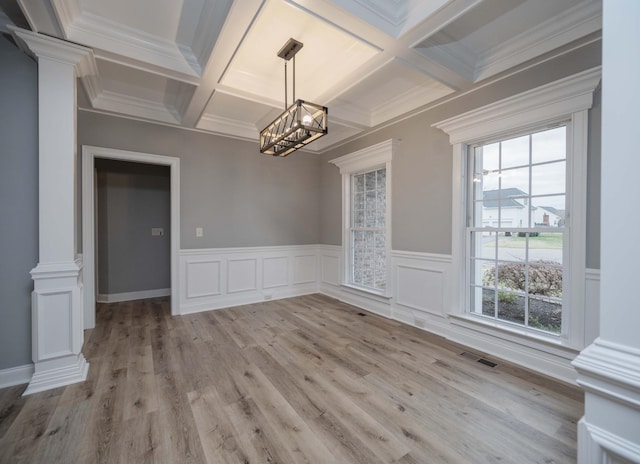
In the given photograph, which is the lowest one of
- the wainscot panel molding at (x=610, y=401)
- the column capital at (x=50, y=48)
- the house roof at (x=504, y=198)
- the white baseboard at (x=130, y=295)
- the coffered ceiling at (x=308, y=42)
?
the white baseboard at (x=130, y=295)

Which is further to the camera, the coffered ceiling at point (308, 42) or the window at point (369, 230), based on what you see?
the window at point (369, 230)

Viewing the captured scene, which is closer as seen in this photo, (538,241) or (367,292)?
(538,241)

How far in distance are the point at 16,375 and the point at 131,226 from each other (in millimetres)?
3181

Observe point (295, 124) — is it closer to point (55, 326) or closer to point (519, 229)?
point (519, 229)

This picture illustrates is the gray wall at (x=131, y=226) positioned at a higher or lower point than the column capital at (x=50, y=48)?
lower

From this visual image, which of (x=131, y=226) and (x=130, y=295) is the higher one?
(x=131, y=226)

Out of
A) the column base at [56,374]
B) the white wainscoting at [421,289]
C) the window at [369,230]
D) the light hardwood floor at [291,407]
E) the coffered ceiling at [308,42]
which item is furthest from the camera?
the window at [369,230]

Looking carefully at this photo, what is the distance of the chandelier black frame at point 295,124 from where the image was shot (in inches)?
91.4

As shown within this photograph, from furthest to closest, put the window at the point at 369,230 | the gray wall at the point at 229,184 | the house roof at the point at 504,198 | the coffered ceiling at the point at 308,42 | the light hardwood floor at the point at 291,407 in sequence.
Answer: the window at the point at 369,230
the gray wall at the point at 229,184
the house roof at the point at 504,198
the coffered ceiling at the point at 308,42
the light hardwood floor at the point at 291,407

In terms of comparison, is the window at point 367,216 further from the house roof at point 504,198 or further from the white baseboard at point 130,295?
the white baseboard at point 130,295

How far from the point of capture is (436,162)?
131 inches

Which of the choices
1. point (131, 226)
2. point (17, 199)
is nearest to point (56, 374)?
point (17, 199)

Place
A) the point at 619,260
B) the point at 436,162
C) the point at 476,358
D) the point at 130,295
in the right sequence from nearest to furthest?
the point at 619,260
the point at 476,358
the point at 436,162
the point at 130,295

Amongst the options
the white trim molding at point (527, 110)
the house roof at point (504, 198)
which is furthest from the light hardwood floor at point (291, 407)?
the white trim molding at point (527, 110)
